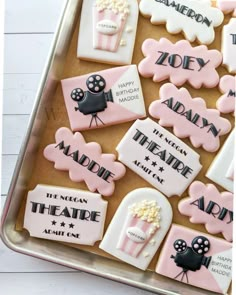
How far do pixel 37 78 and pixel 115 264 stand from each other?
12.8 inches

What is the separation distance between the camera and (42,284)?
2.95 ft

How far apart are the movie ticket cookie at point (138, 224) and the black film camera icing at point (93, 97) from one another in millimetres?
144

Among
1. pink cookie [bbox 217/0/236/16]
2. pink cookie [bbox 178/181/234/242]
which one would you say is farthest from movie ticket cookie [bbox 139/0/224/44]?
pink cookie [bbox 178/181/234/242]

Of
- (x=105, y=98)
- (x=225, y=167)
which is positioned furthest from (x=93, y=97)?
(x=225, y=167)

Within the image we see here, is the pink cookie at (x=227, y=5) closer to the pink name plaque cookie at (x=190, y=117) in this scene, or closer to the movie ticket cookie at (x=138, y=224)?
the pink name plaque cookie at (x=190, y=117)

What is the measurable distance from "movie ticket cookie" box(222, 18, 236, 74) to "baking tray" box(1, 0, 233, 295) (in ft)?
0.05

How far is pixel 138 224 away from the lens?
85cm

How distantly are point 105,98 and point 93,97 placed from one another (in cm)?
2

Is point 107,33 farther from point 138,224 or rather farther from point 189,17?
point 138,224

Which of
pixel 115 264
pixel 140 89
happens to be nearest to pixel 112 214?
pixel 115 264

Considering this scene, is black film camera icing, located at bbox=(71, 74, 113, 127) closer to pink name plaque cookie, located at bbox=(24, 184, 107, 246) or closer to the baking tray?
the baking tray

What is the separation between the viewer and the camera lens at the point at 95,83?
2.77ft

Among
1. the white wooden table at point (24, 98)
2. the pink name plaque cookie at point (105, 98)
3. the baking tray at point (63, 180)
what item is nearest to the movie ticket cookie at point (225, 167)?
the baking tray at point (63, 180)

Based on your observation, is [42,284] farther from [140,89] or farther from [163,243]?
[140,89]
